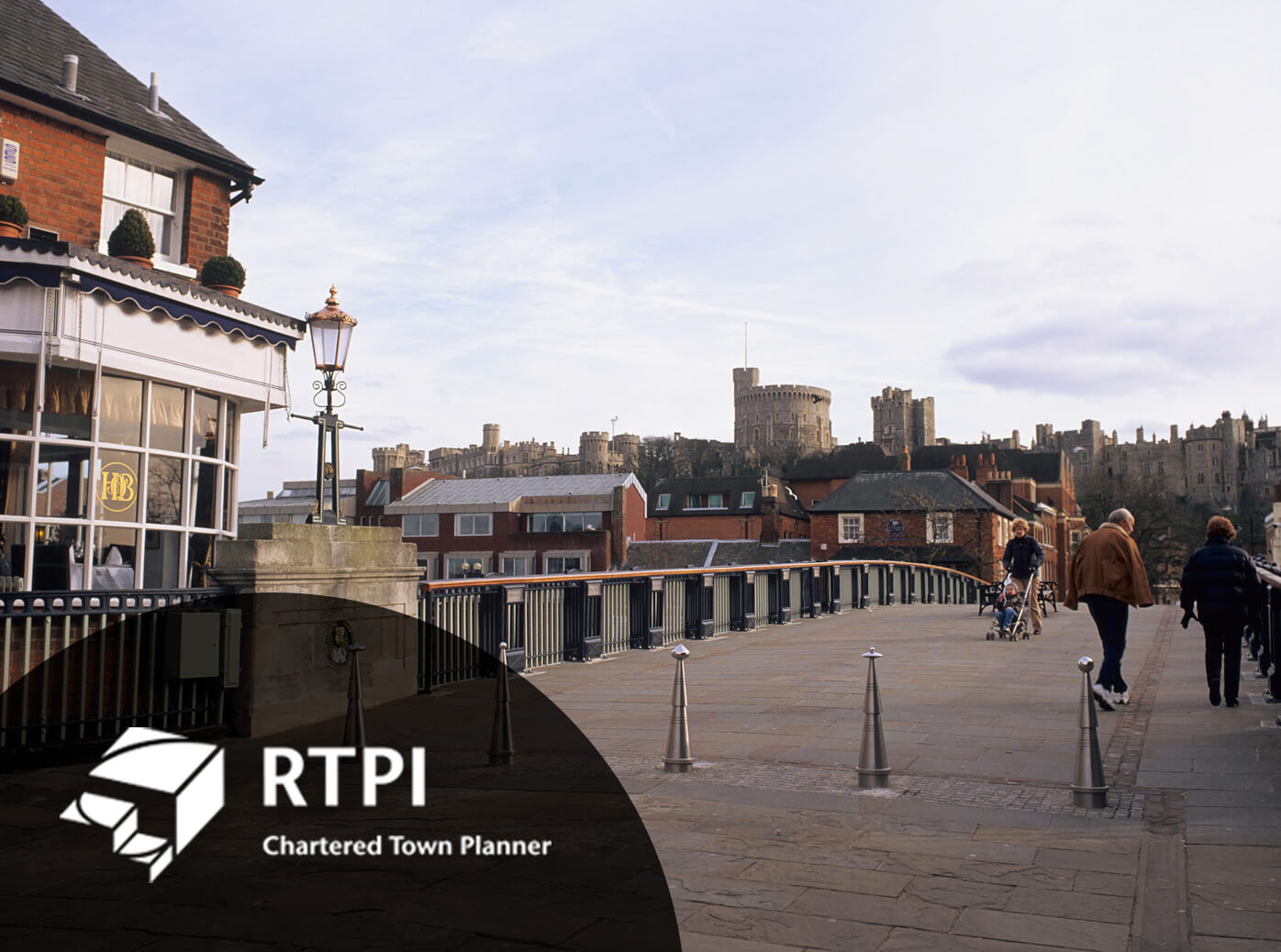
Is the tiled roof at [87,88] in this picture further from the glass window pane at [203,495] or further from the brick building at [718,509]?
the brick building at [718,509]

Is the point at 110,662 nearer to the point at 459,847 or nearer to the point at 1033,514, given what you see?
the point at 459,847

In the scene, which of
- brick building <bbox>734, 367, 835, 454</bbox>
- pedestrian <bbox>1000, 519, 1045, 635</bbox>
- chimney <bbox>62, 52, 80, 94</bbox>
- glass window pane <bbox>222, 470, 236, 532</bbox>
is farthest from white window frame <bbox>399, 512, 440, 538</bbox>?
brick building <bbox>734, 367, 835, 454</bbox>

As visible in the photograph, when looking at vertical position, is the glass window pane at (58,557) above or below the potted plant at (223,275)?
below

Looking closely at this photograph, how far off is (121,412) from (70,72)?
15.9 feet

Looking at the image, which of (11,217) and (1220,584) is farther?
(11,217)

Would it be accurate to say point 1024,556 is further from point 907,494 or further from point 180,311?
point 907,494

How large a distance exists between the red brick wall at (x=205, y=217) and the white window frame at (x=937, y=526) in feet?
163

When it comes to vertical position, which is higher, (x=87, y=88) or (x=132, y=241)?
(x=87, y=88)

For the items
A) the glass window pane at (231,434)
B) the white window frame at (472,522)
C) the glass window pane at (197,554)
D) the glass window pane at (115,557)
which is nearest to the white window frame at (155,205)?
the glass window pane at (231,434)

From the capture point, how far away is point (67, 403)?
1177 centimetres

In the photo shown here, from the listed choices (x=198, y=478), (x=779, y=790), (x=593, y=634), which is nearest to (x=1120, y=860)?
(x=779, y=790)

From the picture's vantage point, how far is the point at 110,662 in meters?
8.45

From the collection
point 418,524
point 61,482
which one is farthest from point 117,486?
point 418,524
